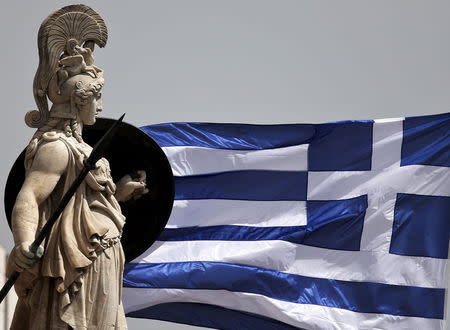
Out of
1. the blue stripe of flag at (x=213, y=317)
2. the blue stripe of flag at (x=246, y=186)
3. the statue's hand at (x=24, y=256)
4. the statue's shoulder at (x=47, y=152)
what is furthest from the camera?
the blue stripe of flag at (x=246, y=186)

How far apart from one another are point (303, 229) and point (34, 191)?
8.15 metres

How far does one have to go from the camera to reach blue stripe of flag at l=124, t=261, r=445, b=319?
25219 millimetres

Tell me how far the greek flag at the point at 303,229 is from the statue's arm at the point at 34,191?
23.7 feet

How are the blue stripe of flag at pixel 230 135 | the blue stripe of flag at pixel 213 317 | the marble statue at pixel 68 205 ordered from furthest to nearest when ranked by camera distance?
the blue stripe of flag at pixel 230 135 < the blue stripe of flag at pixel 213 317 < the marble statue at pixel 68 205

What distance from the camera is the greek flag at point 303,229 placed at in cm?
2520

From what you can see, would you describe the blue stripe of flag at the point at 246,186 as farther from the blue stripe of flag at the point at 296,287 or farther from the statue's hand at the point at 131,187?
the statue's hand at the point at 131,187

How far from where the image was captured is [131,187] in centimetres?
→ 1928

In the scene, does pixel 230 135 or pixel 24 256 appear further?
pixel 230 135

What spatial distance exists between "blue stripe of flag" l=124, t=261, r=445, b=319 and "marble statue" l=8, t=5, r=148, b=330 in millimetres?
6624

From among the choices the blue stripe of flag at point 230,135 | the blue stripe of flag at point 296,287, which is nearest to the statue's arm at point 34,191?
the blue stripe of flag at point 296,287

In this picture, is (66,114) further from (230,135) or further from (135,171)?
(230,135)

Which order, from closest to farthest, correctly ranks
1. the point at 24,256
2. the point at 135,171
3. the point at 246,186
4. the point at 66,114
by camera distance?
1. the point at 24,256
2. the point at 66,114
3. the point at 135,171
4. the point at 246,186

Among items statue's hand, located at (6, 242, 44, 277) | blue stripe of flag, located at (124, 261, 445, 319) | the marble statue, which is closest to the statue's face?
the marble statue

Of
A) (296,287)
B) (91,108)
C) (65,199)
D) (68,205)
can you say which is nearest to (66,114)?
(91,108)
